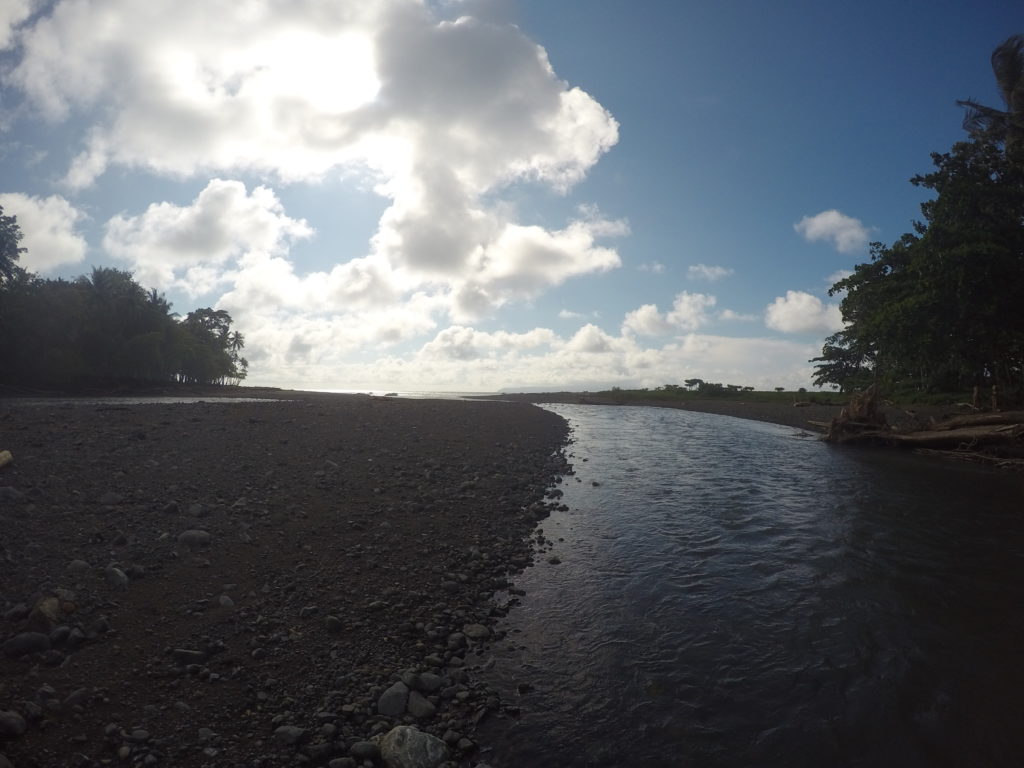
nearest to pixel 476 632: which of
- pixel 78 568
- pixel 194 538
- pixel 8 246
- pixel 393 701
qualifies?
pixel 393 701

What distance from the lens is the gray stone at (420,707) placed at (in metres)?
5.11

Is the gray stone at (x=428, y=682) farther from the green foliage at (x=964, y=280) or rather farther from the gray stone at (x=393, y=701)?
the green foliage at (x=964, y=280)

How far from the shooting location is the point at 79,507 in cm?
912

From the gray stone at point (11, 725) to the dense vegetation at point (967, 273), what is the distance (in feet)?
107

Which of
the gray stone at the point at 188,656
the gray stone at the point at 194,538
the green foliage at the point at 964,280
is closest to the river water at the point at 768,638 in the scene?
the gray stone at the point at 188,656

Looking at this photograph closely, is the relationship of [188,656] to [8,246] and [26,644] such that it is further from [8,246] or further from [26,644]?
[8,246]

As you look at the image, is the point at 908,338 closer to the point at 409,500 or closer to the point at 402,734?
the point at 409,500

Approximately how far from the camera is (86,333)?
59.9 m

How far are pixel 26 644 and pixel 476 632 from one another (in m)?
4.94

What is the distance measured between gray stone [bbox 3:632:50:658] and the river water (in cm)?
485

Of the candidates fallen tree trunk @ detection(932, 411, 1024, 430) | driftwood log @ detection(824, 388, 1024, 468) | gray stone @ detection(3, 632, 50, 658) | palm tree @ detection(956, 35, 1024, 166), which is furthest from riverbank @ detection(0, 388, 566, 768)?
palm tree @ detection(956, 35, 1024, 166)

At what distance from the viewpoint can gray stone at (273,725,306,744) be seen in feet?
15.0

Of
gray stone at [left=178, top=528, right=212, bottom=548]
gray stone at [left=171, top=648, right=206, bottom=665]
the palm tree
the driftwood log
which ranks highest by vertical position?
the palm tree

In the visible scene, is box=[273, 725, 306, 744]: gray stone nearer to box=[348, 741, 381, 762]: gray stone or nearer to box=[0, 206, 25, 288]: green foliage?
box=[348, 741, 381, 762]: gray stone
